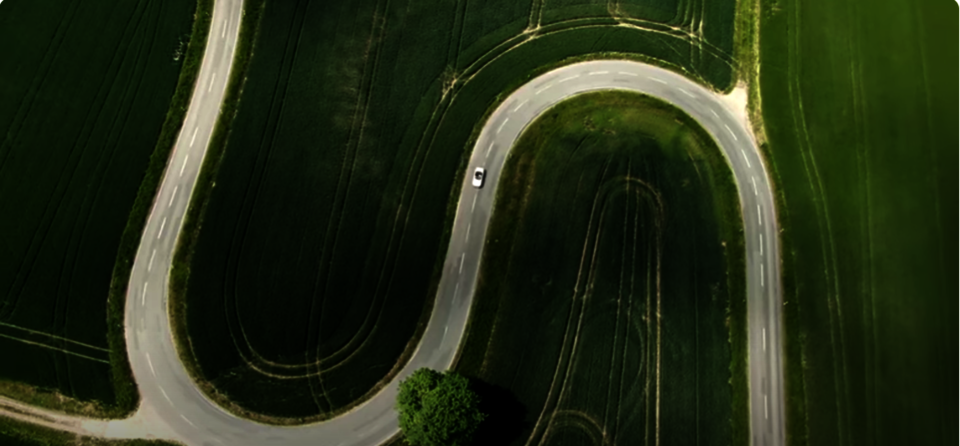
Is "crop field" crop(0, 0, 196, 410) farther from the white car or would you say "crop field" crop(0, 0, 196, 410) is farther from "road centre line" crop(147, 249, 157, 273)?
the white car

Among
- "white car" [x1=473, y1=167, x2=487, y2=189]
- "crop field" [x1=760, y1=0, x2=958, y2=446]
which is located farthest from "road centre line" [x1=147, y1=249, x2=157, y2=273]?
Answer: "crop field" [x1=760, y1=0, x2=958, y2=446]

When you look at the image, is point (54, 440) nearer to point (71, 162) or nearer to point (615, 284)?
point (71, 162)

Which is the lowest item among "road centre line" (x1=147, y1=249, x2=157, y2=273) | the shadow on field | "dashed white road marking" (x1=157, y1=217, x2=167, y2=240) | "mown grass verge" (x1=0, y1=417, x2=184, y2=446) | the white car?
"mown grass verge" (x1=0, y1=417, x2=184, y2=446)

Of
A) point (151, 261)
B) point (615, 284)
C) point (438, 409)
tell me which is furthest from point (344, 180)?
point (615, 284)

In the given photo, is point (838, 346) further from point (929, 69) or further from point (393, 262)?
point (393, 262)

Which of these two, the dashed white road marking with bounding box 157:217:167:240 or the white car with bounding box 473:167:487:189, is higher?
the white car with bounding box 473:167:487:189
